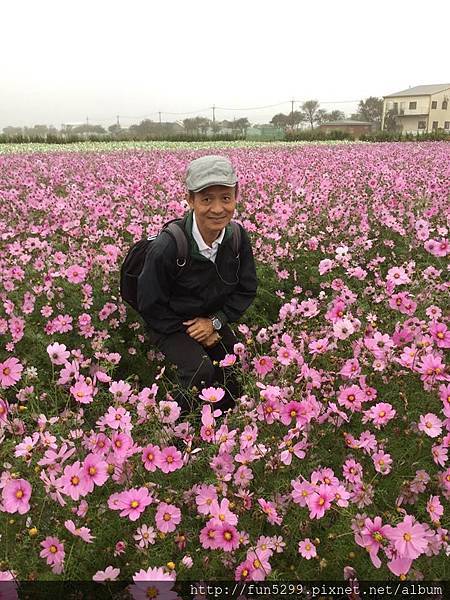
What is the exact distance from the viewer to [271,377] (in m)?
2.54

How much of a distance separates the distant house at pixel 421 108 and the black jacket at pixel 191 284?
3294 inches

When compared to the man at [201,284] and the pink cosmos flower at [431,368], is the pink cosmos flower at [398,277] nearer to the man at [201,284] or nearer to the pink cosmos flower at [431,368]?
the man at [201,284]

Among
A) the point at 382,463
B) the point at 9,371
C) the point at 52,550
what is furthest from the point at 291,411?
the point at 9,371

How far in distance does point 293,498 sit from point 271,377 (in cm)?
82

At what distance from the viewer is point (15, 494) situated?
1.64 meters

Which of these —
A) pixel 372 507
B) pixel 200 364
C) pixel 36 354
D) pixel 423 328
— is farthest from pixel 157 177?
pixel 372 507

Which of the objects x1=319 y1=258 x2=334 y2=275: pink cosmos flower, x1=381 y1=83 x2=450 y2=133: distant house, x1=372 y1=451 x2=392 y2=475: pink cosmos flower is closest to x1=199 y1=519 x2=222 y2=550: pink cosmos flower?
x1=372 y1=451 x2=392 y2=475: pink cosmos flower

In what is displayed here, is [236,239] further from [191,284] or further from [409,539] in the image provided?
[409,539]

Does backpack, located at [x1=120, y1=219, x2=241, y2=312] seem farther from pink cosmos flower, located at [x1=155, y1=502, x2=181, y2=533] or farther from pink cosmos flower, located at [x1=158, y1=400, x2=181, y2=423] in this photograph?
pink cosmos flower, located at [x1=155, y1=502, x2=181, y2=533]

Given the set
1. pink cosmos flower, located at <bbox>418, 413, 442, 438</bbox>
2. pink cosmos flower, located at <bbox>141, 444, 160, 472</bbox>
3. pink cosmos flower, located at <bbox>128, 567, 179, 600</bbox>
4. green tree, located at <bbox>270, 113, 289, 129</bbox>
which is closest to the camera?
pink cosmos flower, located at <bbox>128, 567, 179, 600</bbox>

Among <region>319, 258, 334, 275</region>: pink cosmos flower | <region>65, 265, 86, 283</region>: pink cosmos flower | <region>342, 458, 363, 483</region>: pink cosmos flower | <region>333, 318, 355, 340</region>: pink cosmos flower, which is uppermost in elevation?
<region>319, 258, 334, 275</region>: pink cosmos flower

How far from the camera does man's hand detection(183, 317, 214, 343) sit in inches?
123

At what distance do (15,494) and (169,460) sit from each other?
51cm

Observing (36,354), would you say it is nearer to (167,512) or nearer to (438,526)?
(167,512)
